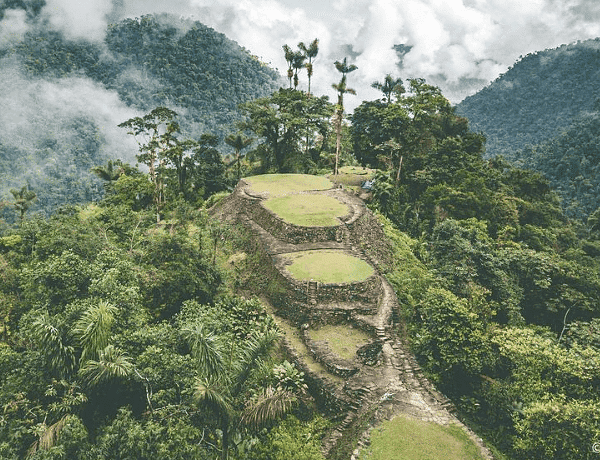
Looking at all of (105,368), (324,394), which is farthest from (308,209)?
(105,368)

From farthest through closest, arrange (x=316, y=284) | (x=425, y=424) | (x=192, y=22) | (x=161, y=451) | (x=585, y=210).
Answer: (x=192, y=22)
(x=585, y=210)
(x=316, y=284)
(x=425, y=424)
(x=161, y=451)

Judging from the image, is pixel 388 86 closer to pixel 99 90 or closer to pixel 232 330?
pixel 232 330

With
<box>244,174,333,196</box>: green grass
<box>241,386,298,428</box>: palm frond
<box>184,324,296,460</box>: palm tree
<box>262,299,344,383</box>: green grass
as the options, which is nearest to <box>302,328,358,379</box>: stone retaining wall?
<box>262,299,344,383</box>: green grass

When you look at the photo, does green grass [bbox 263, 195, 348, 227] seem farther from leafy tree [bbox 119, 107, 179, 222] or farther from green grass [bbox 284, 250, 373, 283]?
leafy tree [bbox 119, 107, 179, 222]

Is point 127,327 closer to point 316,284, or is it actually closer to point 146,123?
point 316,284

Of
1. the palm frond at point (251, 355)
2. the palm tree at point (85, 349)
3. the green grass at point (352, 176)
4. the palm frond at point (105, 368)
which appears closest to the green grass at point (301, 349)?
the palm frond at point (251, 355)

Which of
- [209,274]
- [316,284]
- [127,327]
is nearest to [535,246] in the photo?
[316,284]

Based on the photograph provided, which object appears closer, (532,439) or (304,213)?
(532,439)

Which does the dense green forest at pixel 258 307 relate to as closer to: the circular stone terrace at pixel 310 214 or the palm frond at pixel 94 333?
the palm frond at pixel 94 333
